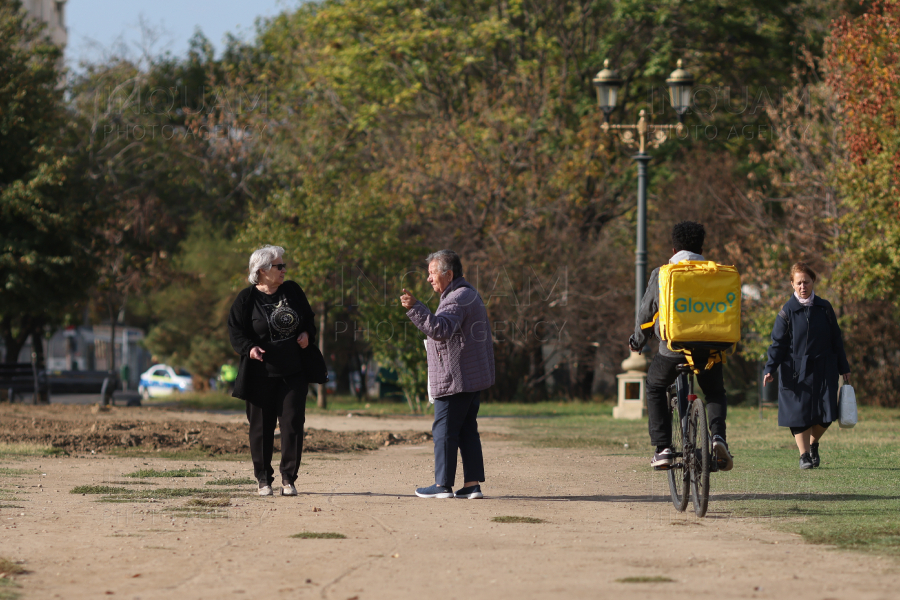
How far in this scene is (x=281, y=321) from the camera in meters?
8.93

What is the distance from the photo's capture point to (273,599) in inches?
199

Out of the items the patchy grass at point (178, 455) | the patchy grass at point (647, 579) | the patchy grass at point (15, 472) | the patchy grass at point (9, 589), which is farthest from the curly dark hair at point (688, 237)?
the patchy grass at point (15, 472)

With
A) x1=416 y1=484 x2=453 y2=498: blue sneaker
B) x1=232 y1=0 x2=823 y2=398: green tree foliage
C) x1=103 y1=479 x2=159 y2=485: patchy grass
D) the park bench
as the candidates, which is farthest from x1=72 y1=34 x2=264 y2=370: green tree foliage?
x1=416 y1=484 x2=453 y2=498: blue sneaker

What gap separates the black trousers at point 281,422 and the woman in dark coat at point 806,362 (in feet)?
14.9

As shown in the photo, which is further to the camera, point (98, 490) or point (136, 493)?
point (98, 490)

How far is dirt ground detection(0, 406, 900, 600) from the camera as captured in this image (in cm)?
529

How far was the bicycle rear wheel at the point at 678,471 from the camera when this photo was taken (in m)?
7.76

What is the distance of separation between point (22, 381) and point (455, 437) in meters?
19.2

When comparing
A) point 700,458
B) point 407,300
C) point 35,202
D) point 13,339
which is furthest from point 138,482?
point 13,339

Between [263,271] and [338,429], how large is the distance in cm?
895

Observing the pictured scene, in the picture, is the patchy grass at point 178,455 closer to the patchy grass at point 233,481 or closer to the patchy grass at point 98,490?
the patchy grass at point 233,481

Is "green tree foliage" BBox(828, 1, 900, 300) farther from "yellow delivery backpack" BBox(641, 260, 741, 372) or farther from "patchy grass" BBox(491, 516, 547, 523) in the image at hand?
"patchy grass" BBox(491, 516, 547, 523)

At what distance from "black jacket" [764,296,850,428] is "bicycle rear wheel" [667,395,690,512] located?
129 inches

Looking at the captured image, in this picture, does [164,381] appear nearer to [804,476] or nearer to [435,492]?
[804,476]
